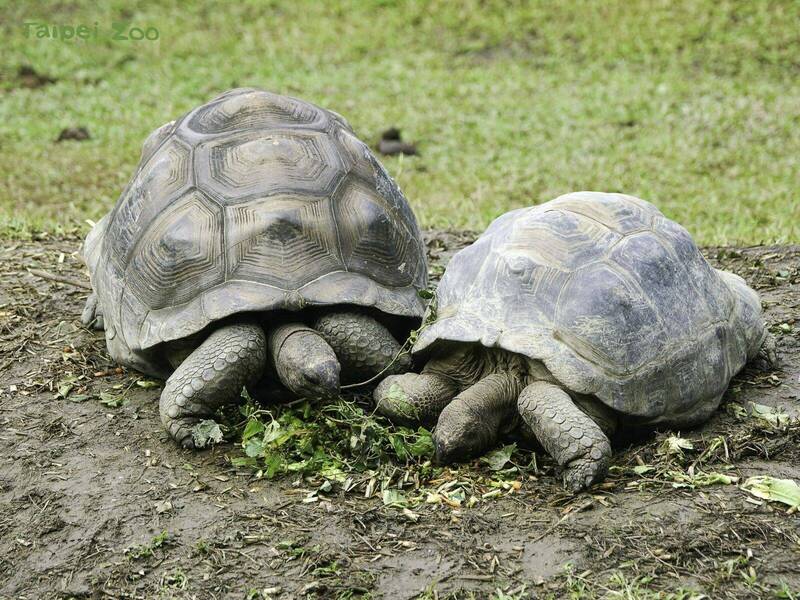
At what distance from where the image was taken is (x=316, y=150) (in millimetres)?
4016

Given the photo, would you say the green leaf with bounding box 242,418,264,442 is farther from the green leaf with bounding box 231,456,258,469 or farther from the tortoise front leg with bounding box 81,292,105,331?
the tortoise front leg with bounding box 81,292,105,331

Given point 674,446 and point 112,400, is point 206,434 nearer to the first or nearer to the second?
point 112,400

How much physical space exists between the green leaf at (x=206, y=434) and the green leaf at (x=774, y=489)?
6.23 ft

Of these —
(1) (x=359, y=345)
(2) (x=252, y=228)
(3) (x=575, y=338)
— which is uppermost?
(2) (x=252, y=228)

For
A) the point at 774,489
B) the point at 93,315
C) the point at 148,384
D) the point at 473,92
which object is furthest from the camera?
the point at 473,92

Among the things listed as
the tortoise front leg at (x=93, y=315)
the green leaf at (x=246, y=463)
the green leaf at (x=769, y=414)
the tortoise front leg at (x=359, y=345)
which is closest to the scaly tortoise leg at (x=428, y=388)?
the tortoise front leg at (x=359, y=345)

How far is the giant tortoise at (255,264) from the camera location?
3.56 metres

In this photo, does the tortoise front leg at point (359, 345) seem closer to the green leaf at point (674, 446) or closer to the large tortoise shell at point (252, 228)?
the large tortoise shell at point (252, 228)

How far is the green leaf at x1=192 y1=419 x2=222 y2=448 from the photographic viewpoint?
3.50 meters

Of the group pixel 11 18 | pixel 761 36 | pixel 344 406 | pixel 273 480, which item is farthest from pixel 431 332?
pixel 11 18

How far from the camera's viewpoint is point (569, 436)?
3.08 metres

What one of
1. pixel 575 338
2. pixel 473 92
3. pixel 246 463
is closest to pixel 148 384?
pixel 246 463

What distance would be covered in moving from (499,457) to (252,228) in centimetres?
133

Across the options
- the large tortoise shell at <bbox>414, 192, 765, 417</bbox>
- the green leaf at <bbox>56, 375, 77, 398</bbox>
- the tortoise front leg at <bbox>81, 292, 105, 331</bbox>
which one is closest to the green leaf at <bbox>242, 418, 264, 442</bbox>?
the large tortoise shell at <bbox>414, 192, 765, 417</bbox>
